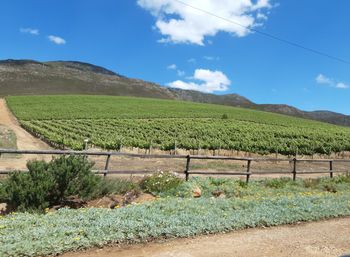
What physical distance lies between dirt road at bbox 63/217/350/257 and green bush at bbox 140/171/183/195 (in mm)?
5252

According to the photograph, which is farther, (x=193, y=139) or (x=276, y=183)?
(x=193, y=139)

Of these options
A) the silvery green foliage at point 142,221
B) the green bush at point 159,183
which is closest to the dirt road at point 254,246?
the silvery green foliage at point 142,221

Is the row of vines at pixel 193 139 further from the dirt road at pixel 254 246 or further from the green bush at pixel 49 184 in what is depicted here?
the dirt road at pixel 254 246

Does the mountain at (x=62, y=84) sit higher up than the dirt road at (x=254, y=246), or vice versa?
the mountain at (x=62, y=84)

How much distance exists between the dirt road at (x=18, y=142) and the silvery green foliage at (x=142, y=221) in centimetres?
1241

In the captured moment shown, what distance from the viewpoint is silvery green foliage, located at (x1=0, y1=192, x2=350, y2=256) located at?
654cm

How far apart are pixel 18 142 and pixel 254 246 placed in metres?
32.3

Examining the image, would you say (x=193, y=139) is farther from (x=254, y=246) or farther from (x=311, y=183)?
(x=254, y=246)

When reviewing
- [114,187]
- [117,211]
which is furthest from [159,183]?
[117,211]

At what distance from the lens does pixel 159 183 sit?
13469mm

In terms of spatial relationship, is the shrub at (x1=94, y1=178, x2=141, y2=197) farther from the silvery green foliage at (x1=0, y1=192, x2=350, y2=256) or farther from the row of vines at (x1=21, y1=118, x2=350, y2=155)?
the row of vines at (x1=21, y1=118, x2=350, y2=155)

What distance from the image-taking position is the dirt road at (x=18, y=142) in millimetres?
21489

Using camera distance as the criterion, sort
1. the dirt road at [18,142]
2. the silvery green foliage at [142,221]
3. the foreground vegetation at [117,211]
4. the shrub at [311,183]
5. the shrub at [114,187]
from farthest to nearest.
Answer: the dirt road at [18,142] → the shrub at [311,183] → the shrub at [114,187] → the foreground vegetation at [117,211] → the silvery green foliage at [142,221]

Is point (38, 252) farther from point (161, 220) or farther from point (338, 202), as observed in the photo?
point (338, 202)
